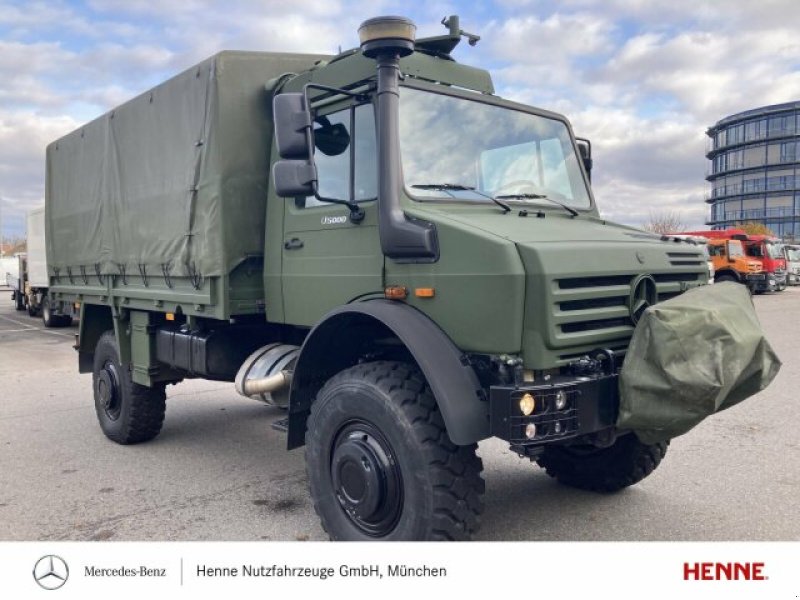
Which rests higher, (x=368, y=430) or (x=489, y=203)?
(x=489, y=203)

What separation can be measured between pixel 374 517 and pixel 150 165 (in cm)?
379

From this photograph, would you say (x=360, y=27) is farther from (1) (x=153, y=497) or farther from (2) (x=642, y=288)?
(1) (x=153, y=497)

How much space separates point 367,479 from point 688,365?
1.63 metres

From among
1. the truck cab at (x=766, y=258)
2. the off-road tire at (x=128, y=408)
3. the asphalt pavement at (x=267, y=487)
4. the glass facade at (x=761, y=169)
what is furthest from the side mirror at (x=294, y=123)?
the glass facade at (x=761, y=169)

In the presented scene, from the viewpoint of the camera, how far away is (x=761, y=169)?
3206 inches

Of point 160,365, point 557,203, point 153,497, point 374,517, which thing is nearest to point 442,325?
point 374,517

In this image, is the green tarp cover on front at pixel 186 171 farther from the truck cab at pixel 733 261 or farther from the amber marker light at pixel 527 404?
the truck cab at pixel 733 261

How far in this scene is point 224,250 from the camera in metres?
4.70

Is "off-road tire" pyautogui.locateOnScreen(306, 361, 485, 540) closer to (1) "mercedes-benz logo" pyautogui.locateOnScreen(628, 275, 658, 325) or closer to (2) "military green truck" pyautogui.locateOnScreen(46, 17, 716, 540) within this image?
(2) "military green truck" pyautogui.locateOnScreen(46, 17, 716, 540)

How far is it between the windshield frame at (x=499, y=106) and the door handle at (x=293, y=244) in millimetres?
963

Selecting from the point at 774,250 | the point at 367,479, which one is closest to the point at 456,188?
the point at 367,479

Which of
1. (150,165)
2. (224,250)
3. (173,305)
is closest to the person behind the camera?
(224,250)

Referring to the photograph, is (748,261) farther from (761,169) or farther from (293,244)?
(761,169)
